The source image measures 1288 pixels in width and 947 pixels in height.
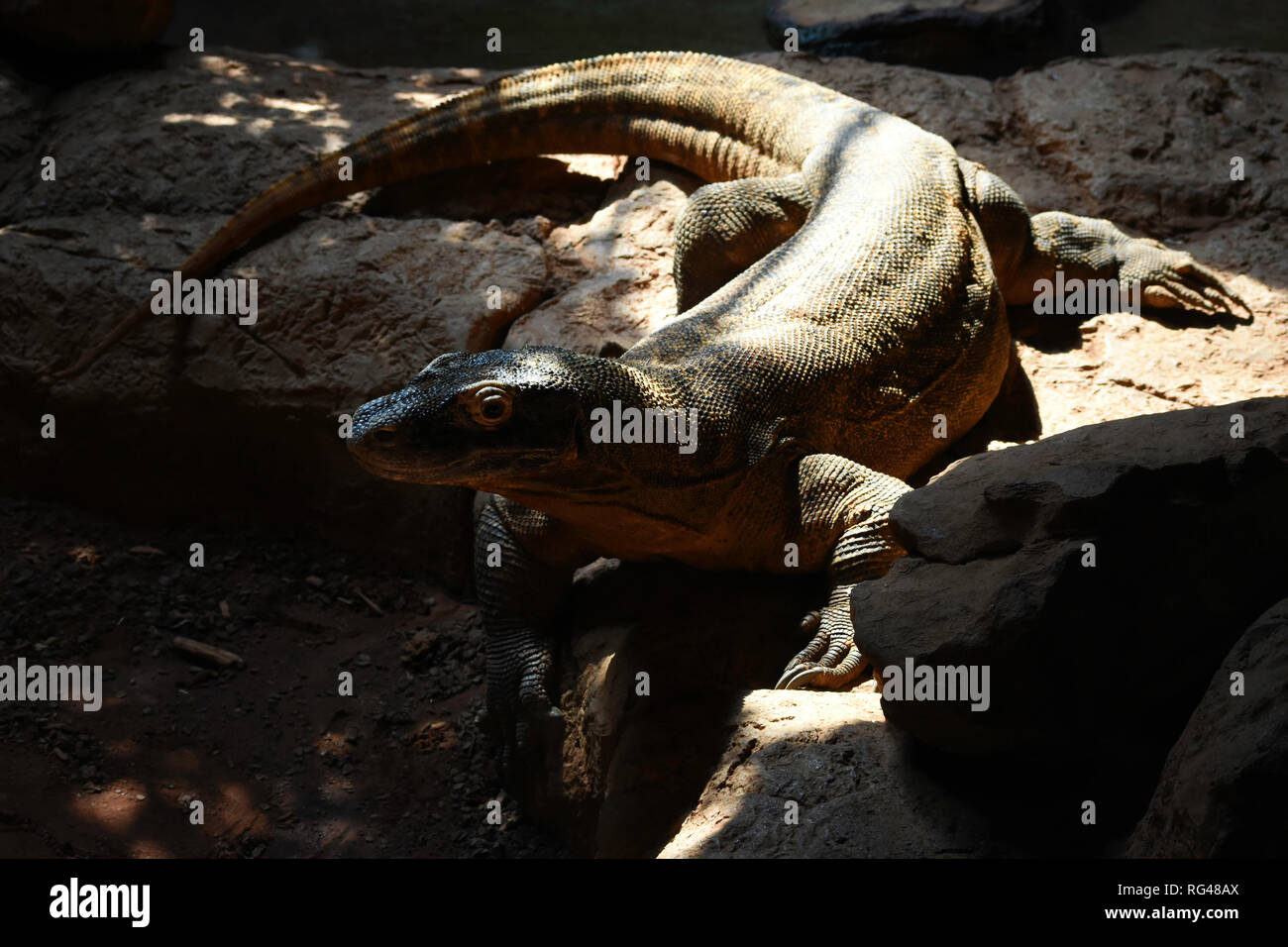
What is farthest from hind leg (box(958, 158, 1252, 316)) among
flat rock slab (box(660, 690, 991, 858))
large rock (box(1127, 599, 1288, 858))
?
large rock (box(1127, 599, 1288, 858))

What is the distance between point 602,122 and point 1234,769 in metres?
6.58

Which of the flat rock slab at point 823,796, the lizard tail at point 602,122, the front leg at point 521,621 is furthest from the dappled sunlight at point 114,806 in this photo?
the lizard tail at point 602,122

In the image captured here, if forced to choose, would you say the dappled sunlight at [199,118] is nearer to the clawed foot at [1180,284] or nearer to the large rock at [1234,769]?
the clawed foot at [1180,284]

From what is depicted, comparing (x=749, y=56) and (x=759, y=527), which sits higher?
(x=749, y=56)

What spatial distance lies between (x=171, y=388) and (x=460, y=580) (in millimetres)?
2072

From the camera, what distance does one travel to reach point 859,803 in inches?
137

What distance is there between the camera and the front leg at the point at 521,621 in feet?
17.0

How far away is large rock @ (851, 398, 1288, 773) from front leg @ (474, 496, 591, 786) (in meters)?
2.09

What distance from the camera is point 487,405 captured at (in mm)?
4098

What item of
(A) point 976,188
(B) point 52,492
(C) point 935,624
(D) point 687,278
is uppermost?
(A) point 976,188

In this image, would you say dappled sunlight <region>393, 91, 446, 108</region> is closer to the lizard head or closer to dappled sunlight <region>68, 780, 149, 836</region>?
the lizard head
